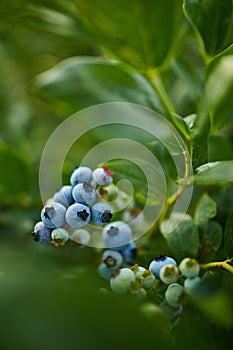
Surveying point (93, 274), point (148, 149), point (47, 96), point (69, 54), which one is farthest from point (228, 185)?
point (69, 54)

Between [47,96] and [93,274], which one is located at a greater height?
[47,96]

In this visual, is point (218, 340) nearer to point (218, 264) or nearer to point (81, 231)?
point (218, 264)

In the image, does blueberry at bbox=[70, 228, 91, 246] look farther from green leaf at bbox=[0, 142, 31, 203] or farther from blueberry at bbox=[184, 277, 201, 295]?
green leaf at bbox=[0, 142, 31, 203]

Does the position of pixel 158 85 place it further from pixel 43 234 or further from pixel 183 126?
pixel 43 234

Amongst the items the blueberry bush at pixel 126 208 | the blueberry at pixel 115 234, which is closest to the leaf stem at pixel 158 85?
the blueberry bush at pixel 126 208

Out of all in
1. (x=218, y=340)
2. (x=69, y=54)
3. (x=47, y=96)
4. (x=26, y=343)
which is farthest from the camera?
(x=69, y=54)

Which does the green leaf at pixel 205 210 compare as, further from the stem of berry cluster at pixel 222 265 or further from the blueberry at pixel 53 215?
the blueberry at pixel 53 215

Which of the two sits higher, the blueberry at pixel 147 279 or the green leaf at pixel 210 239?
the blueberry at pixel 147 279
